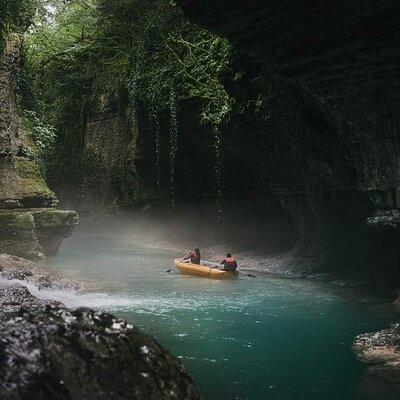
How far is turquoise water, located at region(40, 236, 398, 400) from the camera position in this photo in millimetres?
6445

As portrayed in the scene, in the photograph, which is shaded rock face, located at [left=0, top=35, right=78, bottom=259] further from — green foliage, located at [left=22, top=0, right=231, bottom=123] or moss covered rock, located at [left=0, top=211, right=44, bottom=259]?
green foliage, located at [left=22, top=0, right=231, bottom=123]

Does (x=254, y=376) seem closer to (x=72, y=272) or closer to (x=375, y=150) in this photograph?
(x=375, y=150)

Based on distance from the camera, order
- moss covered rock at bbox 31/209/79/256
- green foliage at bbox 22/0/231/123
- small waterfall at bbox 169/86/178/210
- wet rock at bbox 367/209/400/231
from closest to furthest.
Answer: wet rock at bbox 367/209/400/231, moss covered rock at bbox 31/209/79/256, green foliage at bbox 22/0/231/123, small waterfall at bbox 169/86/178/210

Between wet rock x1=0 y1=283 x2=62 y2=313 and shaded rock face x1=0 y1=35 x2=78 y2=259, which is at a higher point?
shaded rock face x1=0 y1=35 x2=78 y2=259

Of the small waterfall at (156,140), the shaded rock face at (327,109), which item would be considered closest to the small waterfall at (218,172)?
the shaded rock face at (327,109)

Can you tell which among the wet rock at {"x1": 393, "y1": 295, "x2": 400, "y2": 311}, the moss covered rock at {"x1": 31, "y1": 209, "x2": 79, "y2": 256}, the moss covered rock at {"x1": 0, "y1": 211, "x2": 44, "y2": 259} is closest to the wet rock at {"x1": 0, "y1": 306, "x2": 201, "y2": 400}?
the wet rock at {"x1": 393, "y1": 295, "x2": 400, "y2": 311}

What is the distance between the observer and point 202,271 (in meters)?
14.7

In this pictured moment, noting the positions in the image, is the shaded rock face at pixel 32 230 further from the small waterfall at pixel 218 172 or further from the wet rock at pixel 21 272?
the small waterfall at pixel 218 172

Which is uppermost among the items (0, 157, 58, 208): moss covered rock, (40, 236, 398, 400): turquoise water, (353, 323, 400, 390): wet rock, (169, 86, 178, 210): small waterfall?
(169, 86, 178, 210): small waterfall

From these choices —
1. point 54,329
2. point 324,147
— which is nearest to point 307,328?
point 324,147

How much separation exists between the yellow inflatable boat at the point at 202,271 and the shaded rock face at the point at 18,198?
4.57m

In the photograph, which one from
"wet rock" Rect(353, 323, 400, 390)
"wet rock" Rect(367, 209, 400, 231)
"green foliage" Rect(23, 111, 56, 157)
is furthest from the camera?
"green foliage" Rect(23, 111, 56, 157)

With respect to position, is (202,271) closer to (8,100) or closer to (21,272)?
(21,272)

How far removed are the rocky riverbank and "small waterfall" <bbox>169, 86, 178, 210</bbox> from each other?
14.8 meters
